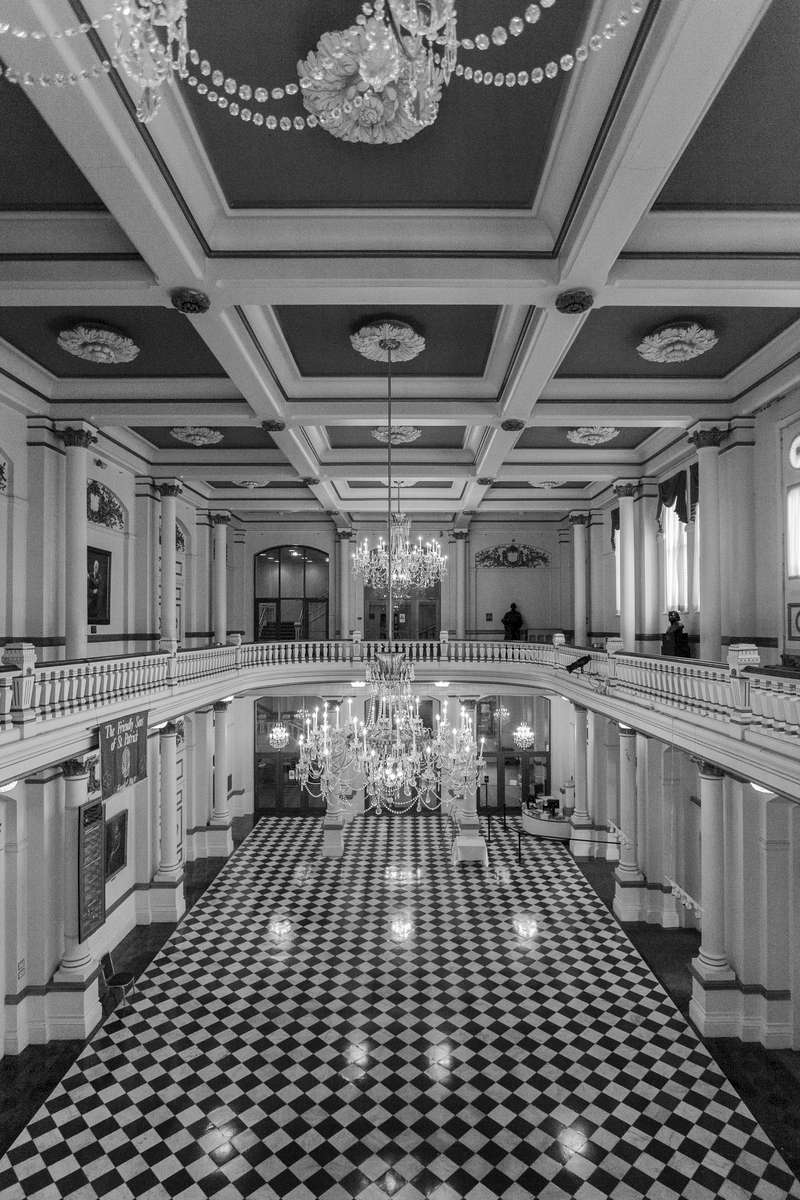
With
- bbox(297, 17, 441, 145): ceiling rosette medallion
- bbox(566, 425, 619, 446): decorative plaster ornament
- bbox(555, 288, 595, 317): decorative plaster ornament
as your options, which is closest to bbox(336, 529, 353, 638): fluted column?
bbox(566, 425, 619, 446): decorative plaster ornament

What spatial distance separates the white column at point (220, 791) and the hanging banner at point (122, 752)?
5.00m

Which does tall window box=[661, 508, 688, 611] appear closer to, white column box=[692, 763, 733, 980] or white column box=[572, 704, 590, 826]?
white column box=[572, 704, 590, 826]

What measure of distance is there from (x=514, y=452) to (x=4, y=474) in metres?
6.91

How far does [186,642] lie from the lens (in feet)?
43.9

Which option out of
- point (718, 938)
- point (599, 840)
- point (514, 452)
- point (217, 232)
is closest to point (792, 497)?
point (514, 452)

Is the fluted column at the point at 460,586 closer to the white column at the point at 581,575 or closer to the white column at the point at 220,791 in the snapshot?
the white column at the point at 581,575

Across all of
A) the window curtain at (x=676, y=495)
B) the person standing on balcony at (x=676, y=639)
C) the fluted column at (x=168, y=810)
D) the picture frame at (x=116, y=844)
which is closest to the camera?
the person standing on balcony at (x=676, y=639)

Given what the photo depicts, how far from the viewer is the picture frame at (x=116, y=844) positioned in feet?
30.8

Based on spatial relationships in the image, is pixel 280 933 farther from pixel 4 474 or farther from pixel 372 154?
pixel 372 154

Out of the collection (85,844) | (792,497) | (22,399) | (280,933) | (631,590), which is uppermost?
(22,399)

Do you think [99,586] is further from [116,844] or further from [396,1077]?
[396,1077]

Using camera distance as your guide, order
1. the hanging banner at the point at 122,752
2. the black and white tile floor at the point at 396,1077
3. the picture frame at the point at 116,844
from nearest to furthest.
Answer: the black and white tile floor at the point at 396,1077
the hanging banner at the point at 122,752
the picture frame at the point at 116,844

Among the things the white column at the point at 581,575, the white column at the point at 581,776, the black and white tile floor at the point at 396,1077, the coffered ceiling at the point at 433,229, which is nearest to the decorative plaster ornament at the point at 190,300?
the coffered ceiling at the point at 433,229

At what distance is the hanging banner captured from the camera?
285 inches
